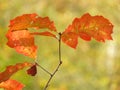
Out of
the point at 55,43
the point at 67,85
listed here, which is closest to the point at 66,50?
the point at 55,43

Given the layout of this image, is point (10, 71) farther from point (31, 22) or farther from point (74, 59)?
point (74, 59)

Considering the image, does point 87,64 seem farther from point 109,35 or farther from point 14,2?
point 109,35

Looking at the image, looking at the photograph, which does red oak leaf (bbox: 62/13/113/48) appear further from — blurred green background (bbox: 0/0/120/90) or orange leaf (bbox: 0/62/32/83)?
blurred green background (bbox: 0/0/120/90)

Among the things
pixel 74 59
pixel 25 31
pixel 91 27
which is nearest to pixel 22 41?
pixel 25 31

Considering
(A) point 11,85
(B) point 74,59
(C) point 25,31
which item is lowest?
(B) point 74,59

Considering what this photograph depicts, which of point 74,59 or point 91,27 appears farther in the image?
point 74,59

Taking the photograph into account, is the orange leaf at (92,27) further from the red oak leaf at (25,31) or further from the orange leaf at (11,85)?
the orange leaf at (11,85)

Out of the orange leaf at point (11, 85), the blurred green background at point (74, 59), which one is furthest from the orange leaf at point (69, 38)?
the blurred green background at point (74, 59)
